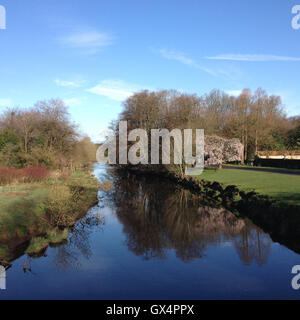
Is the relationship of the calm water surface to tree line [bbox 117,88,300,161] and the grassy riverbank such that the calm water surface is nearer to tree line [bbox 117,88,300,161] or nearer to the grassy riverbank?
the grassy riverbank

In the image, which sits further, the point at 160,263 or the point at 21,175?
the point at 21,175

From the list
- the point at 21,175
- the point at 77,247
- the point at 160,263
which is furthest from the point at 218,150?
the point at 160,263

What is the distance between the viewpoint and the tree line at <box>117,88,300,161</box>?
131 ft

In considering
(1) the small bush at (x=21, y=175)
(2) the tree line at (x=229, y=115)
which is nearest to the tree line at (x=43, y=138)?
(1) the small bush at (x=21, y=175)

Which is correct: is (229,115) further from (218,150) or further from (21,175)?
(21,175)

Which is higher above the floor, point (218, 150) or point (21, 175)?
point (218, 150)

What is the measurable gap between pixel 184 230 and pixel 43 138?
23958 millimetres

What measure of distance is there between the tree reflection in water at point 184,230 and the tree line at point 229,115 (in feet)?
61.6

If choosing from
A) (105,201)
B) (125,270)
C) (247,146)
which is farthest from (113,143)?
(125,270)

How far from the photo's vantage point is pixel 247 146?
156 feet

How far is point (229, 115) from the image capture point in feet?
161

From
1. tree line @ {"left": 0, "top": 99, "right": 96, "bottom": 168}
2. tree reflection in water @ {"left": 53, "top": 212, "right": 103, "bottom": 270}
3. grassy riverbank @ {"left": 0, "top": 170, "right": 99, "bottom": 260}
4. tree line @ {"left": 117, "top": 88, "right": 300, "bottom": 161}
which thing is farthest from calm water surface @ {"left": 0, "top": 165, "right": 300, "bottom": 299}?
tree line @ {"left": 117, "top": 88, "right": 300, "bottom": 161}

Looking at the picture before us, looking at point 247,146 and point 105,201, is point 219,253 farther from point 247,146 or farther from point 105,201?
point 247,146
